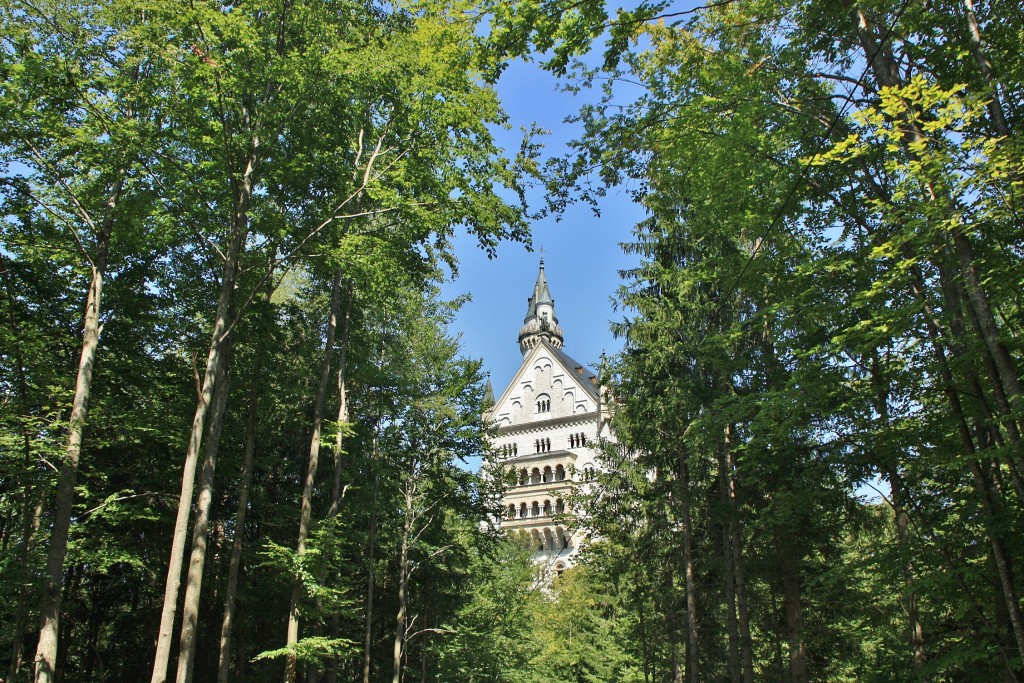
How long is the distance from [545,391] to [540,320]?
45.7ft

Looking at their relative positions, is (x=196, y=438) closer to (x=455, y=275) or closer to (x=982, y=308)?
(x=455, y=275)

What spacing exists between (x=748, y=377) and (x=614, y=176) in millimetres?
8781

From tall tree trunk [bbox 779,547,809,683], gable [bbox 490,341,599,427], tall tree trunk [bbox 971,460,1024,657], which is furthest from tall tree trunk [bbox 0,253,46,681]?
gable [bbox 490,341,599,427]

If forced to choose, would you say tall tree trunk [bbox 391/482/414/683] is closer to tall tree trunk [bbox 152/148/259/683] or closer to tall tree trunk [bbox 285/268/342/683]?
tall tree trunk [bbox 285/268/342/683]

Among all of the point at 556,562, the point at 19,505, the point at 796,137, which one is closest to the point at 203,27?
the point at 796,137

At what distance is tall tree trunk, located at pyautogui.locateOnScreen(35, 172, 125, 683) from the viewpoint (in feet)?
31.6

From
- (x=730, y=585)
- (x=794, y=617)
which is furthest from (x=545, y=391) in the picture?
(x=794, y=617)

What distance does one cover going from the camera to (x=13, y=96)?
983 centimetres

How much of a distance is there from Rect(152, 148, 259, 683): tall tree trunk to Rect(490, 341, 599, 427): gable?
145 ft

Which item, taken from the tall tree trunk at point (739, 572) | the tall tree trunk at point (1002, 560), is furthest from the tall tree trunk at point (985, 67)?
the tall tree trunk at point (739, 572)

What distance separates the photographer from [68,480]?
34.5ft

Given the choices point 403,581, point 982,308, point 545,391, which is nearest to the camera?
point 982,308

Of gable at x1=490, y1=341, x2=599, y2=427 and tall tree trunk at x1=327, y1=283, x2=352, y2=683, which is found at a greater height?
gable at x1=490, y1=341, x2=599, y2=427

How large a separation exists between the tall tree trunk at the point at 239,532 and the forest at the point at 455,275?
127mm
